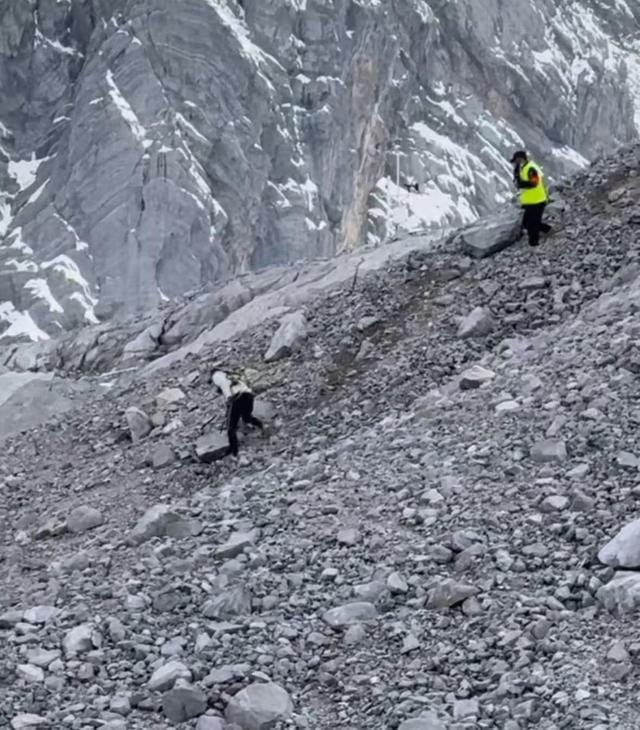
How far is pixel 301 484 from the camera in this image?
486 inches

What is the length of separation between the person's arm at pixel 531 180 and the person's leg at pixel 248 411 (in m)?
5.99

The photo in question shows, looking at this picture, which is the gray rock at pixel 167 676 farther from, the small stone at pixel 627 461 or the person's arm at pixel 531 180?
the person's arm at pixel 531 180

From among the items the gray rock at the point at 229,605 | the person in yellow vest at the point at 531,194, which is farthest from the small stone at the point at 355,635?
the person in yellow vest at the point at 531,194

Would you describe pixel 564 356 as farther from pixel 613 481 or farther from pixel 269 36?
pixel 269 36

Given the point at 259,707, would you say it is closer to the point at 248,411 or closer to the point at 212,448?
the point at 212,448

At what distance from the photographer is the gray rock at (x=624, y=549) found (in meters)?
8.61

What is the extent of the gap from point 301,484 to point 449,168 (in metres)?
146

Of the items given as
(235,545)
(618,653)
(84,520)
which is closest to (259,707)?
(618,653)

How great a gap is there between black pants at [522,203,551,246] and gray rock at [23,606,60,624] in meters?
10.6

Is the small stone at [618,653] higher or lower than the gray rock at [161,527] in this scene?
lower

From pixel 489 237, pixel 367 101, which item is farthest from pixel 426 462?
pixel 367 101

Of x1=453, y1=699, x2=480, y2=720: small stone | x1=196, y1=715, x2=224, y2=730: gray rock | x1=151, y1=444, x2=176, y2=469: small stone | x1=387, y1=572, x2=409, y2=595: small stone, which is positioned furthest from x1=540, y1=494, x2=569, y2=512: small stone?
x1=151, y1=444, x2=176, y2=469: small stone

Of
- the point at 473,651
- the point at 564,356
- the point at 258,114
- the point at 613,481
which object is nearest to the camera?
the point at 473,651

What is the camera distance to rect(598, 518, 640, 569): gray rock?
8609 mm
